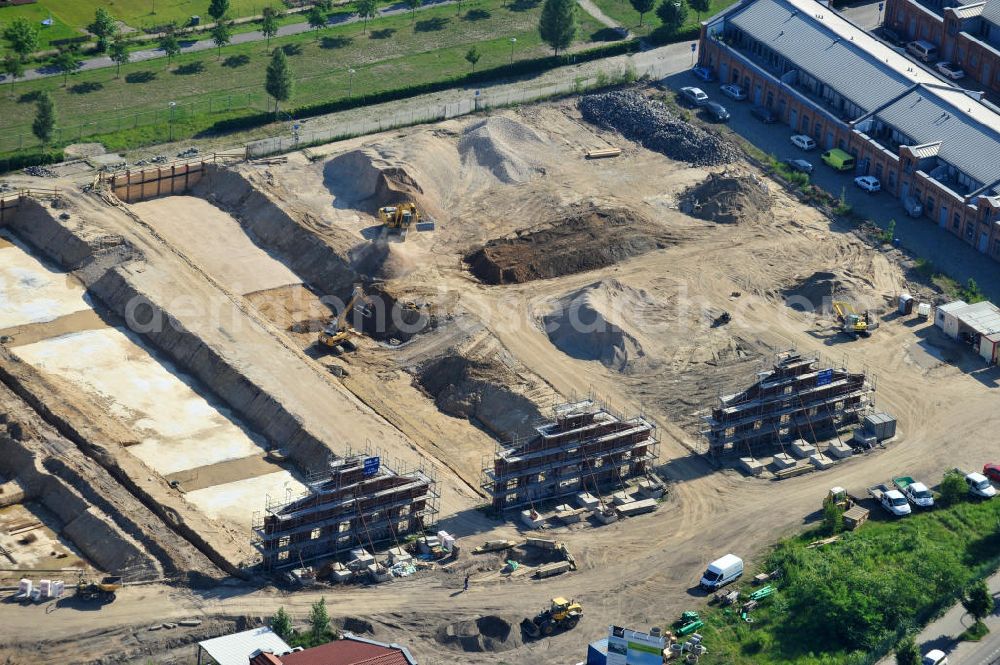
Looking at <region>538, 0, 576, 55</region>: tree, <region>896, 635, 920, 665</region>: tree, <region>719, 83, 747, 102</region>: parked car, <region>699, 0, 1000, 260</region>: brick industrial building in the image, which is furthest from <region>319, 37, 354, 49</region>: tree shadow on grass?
<region>896, 635, 920, 665</region>: tree

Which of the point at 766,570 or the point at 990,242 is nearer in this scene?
the point at 766,570

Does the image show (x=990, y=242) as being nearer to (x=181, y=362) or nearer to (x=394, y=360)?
(x=394, y=360)

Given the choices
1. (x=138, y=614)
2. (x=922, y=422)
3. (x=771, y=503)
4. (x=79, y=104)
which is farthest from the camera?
(x=79, y=104)

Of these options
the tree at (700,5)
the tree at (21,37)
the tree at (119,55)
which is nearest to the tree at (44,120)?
the tree at (21,37)

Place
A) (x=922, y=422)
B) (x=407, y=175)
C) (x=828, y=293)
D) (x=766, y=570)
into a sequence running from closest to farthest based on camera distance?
1. (x=766, y=570)
2. (x=922, y=422)
3. (x=828, y=293)
4. (x=407, y=175)

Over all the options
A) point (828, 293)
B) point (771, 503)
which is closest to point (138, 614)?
point (771, 503)

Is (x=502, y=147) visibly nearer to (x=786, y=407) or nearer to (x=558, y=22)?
(x=558, y=22)

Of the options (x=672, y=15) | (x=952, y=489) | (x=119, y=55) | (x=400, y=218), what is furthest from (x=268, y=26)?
(x=952, y=489)

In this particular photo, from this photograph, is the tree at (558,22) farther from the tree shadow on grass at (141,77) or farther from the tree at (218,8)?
the tree shadow on grass at (141,77)
